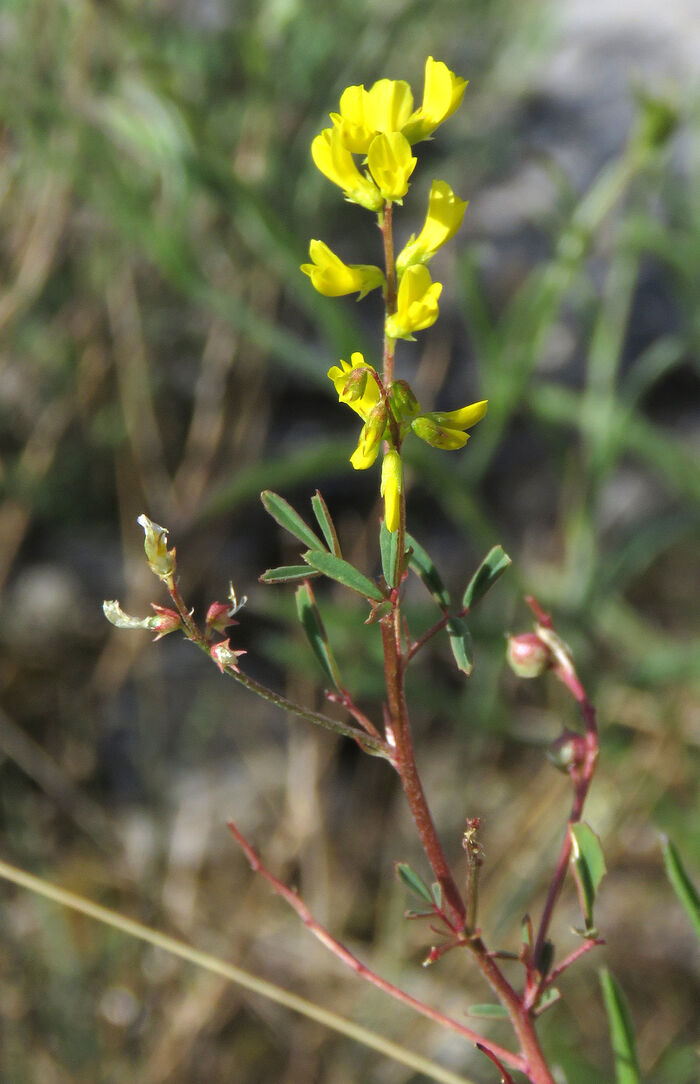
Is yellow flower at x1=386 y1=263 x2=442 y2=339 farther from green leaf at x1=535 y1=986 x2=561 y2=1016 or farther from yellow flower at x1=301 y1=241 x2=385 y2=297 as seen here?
green leaf at x1=535 y1=986 x2=561 y2=1016

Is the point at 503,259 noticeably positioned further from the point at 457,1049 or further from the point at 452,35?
the point at 457,1049

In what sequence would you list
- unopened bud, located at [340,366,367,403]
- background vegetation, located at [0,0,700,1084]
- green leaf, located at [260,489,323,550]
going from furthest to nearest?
background vegetation, located at [0,0,700,1084], green leaf, located at [260,489,323,550], unopened bud, located at [340,366,367,403]

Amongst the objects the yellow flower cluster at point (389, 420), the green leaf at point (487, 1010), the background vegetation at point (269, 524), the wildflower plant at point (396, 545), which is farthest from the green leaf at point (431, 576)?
the background vegetation at point (269, 524)

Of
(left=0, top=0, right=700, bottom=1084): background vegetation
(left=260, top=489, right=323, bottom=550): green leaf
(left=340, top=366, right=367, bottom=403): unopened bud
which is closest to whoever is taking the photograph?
(left=340, top=366, right=367, bottom=403): unopened bud

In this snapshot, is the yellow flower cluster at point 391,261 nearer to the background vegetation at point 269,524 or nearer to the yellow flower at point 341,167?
the yellow flower at point 341,167

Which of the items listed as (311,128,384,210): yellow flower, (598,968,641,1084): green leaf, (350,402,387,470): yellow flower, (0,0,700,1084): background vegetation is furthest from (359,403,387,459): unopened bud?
(0,0,700,1084): background vegetation

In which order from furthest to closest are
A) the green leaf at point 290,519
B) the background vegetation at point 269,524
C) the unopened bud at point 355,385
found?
the background vegetation at point 269,524
the green leaf at point 290,519
the unopened bud at point 355,385

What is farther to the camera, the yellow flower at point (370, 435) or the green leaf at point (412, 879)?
the green leaf at point (412, 879)

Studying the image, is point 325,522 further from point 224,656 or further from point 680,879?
point 680,879
